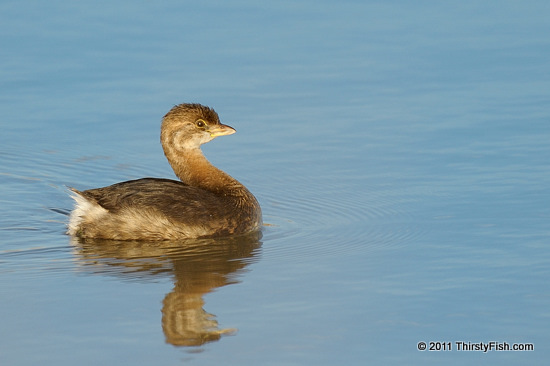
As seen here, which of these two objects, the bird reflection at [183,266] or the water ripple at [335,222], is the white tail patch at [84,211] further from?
the water ripple at [335,222]

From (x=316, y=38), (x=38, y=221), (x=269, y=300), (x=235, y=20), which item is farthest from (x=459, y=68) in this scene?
(x=269, y=300)

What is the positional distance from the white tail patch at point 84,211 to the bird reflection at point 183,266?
0.17 metres

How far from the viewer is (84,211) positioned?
10664mm

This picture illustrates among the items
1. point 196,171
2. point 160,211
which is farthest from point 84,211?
point 196,171

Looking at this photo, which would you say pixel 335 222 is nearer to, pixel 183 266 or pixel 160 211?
pixel 160 211

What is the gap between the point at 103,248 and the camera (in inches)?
408

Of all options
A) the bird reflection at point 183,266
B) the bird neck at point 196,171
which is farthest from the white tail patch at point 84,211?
the bird neck at point 196,171

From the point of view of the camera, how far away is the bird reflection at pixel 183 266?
8.08 metres

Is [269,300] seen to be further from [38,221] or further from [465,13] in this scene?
[465,13]

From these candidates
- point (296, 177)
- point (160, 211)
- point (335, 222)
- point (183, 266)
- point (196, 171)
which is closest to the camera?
point (183, 266)

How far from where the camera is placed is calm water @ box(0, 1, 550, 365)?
7.92 metres

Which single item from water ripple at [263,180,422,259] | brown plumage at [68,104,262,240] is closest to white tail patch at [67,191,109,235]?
brown plumage at [68,104,262,240]

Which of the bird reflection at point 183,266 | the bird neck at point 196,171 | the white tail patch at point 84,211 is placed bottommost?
the bird reflection at point 183,266

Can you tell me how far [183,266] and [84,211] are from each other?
141 centimetres
